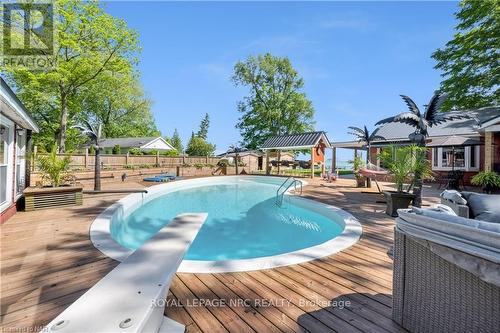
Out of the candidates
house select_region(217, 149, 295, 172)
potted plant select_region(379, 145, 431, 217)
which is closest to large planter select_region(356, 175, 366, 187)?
potted plant select_region(379, 145, 431, 217)

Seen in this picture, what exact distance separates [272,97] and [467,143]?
2065 cm

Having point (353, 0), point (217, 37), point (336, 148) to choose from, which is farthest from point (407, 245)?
point (336, 148)

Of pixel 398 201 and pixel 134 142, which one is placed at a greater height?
pixel 134 142

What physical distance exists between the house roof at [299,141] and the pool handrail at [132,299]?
13.8 meters

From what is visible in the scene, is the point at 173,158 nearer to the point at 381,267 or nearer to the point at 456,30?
the point at 381,267

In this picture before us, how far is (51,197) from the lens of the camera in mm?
6031

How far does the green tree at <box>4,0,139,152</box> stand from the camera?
16.9 m

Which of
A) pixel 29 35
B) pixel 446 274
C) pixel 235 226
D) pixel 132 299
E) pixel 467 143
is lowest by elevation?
pixel 235 226

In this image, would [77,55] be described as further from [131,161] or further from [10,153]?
[10,153]

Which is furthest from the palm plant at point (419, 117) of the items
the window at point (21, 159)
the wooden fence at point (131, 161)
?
the wooden fence at point (131, 161)

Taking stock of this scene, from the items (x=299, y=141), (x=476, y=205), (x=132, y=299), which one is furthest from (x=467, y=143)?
(x=132, y=299)

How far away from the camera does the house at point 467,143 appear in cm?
963

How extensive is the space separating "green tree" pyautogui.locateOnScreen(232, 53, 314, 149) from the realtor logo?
1764 centimetres

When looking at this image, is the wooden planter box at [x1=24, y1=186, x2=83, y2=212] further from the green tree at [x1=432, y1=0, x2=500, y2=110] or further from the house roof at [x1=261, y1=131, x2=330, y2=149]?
the green tree at [x1=432, y1=0, x2=500, y2=110]
